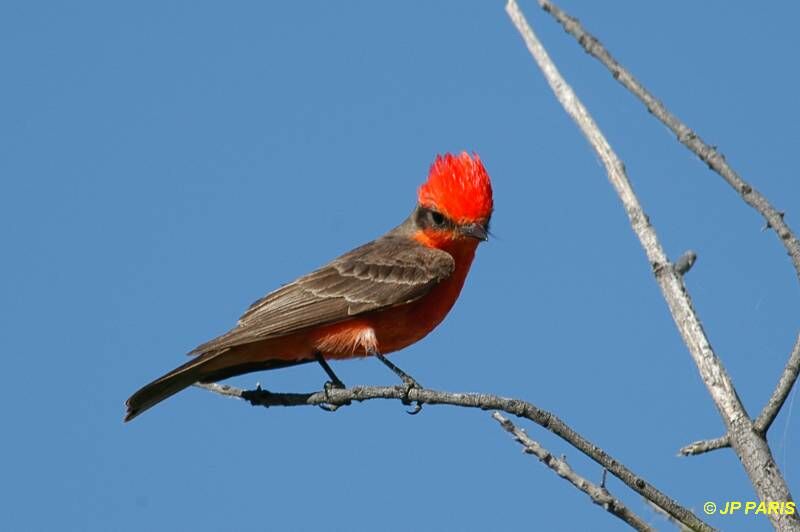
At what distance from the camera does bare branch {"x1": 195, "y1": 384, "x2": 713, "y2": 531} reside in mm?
3188

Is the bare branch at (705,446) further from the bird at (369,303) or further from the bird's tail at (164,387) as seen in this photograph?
the bird's tail at (164,387)

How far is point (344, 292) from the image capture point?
6781 mm

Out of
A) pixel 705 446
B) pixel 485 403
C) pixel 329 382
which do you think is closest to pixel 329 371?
pixel 329 382

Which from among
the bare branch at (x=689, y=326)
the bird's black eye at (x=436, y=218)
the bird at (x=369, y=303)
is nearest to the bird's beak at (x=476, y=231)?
the bird at (x=369, y=303)

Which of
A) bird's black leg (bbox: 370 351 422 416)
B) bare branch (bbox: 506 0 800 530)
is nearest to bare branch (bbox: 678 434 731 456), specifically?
bare branch (bbox: 506 0 800 530)

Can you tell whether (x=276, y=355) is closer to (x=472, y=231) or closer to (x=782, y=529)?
(x=472, y=231)

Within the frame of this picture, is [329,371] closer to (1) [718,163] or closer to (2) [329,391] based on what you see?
(2) [329,391]

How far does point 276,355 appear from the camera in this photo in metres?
6.65

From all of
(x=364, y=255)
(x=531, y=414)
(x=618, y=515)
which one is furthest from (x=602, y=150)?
(x=364, y=255)

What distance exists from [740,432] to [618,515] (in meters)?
0.51

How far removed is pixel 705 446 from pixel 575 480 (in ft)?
1.68

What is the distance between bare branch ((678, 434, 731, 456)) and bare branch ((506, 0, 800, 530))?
6cm

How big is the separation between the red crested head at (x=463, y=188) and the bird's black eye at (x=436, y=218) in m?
0.07

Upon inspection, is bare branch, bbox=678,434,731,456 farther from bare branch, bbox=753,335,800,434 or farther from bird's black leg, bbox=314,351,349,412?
bird's black leg, bbox=314,351,349,412
